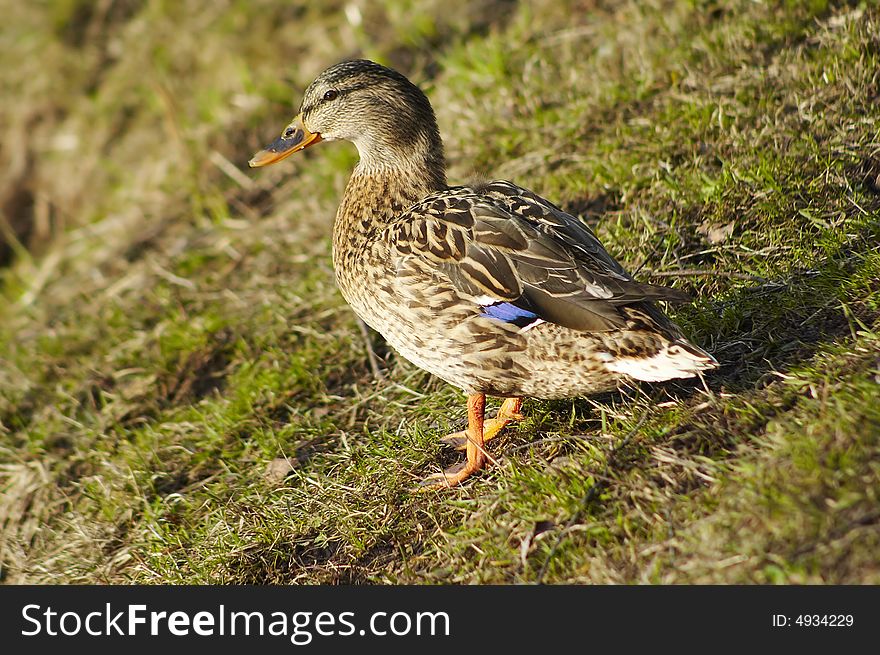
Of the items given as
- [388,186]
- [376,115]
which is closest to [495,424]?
[388,186]

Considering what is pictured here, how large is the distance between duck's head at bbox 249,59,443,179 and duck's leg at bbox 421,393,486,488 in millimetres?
1109

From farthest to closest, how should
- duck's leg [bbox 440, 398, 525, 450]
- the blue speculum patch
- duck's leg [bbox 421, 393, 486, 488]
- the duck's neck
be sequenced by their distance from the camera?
the duck's neck < duck's leg [bbox 440, 398, 525, 450] < duck's leg [bbox 421, 393, 486, 488] < the blue speculum patch

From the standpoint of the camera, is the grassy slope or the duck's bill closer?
the grassy slope

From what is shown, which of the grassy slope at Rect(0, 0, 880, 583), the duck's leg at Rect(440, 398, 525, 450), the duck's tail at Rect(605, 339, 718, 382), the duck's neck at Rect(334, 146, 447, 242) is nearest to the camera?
the grassy slope at Rect(0, 0, 880, 583)

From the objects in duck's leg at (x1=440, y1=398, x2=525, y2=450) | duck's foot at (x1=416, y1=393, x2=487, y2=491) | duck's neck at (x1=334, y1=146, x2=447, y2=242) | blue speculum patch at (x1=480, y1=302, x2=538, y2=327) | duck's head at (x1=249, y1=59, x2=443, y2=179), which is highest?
duck's head at (x1=249, y1=59, x2=443, y2=179)

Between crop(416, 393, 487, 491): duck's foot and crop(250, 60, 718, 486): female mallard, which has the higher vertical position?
crop(250, 60, 718, 486): female mallard

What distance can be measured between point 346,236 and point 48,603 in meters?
1.78

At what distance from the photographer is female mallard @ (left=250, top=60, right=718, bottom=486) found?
301 centimetres

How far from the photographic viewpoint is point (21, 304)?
6.21 metres

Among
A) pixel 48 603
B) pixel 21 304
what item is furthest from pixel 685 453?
pixel 21 304

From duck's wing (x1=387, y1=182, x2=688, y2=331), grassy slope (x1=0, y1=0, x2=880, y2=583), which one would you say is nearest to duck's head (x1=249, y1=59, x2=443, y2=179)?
duck's wing (x1=387, y1=182, x2=688, y2=331)

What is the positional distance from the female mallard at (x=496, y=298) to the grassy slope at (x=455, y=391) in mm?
218

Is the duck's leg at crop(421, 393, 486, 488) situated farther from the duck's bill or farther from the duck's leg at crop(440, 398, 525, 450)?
the duck's bill

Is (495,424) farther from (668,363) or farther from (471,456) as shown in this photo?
(668,363)
